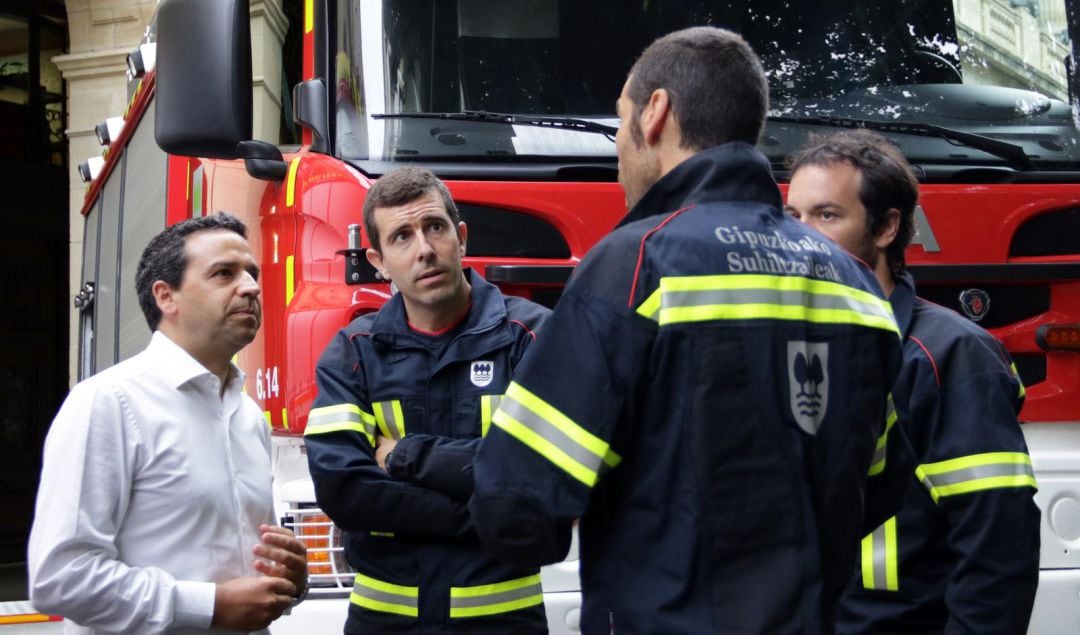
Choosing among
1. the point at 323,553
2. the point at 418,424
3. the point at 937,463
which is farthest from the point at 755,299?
the point at 323,553

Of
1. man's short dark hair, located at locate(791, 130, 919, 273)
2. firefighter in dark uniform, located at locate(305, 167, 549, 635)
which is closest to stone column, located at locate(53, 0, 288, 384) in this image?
firefighter in dark uniform, located at locate(305, 167, 549, 635)

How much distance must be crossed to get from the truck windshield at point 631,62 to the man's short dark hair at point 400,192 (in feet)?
2.21

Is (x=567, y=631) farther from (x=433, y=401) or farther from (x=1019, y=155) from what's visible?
(x=1019, y=155)

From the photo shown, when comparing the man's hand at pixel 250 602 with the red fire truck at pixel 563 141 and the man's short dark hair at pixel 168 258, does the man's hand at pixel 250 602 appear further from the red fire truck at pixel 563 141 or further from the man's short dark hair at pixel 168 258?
the red fire truck at pixel 563 141

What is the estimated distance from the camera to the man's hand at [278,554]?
9.12 feet

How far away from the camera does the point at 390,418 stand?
3.01m

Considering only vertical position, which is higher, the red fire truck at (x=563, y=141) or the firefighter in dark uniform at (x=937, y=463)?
the red fire truck at (x=563, y=141)

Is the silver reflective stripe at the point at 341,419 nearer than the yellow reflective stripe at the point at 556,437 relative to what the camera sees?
No

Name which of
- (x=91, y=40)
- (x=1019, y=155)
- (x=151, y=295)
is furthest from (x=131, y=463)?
(x=91, y=40)

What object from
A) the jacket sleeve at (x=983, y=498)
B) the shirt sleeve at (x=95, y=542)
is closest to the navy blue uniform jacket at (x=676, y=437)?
the jacket sleeve at (x=983, y=498)

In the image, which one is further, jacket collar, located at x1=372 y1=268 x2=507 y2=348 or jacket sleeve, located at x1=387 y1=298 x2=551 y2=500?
jacket collar, located at x1=372 y1=268 x2=507 y2=348

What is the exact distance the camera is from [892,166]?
2869mm

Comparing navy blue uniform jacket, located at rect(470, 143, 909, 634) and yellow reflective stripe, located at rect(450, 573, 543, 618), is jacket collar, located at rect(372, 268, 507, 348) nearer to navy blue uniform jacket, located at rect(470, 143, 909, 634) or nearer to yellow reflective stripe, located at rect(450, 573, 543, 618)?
yellow reflective stripe, located at rect(450, 573, 543, 618)

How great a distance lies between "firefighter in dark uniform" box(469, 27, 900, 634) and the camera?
1977 mm
